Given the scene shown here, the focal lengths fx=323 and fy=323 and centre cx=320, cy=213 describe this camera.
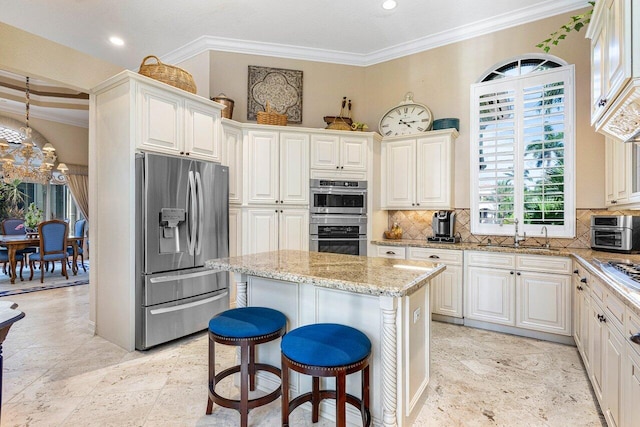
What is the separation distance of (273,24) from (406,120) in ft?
6.72

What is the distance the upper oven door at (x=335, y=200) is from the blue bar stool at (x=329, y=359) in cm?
236

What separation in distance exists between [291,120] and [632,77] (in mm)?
3551

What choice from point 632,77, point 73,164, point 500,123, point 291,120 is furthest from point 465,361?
point 73,164

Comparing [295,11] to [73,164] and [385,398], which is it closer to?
[385,398]

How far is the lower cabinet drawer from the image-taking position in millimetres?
3859

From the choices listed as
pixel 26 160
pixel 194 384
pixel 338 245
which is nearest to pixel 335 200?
pixel 338 245

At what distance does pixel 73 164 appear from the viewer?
7.64 m

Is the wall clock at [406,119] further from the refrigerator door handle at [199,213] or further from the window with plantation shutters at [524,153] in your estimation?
the refrigerator door handle at [199,213]

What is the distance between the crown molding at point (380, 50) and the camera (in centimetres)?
353

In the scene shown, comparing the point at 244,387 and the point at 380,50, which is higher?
the point at 380,50

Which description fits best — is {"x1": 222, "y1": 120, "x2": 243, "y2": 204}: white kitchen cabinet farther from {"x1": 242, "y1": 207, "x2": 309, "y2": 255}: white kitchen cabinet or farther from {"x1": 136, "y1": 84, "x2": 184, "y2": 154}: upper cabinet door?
{"x1": 136, "y1": 84, "x2": 184, "y2": 154}: upper cabinet door

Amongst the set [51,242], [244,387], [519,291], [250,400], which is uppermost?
[51,242]

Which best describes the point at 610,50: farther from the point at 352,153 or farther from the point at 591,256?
the point at 352,153

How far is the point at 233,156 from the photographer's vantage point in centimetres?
379
